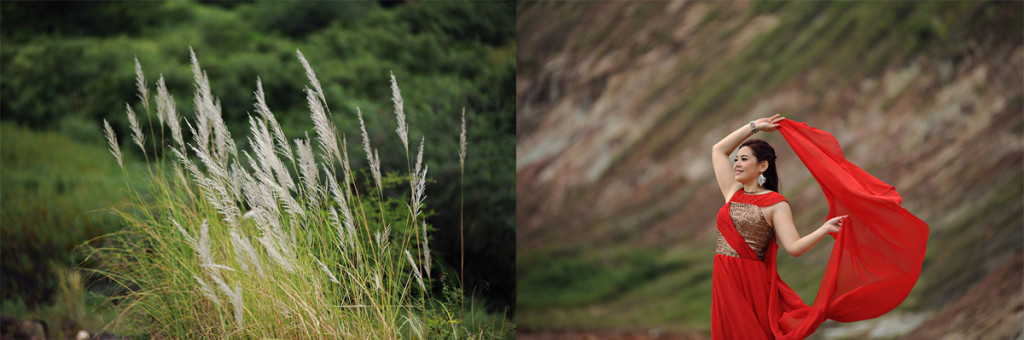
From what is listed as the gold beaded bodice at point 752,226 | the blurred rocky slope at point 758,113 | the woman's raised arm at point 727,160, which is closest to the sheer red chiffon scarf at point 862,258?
the gold beaded bodice at point 752,226

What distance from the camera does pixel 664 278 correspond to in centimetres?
468

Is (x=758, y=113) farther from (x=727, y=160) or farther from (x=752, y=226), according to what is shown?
(x=752, y=226)

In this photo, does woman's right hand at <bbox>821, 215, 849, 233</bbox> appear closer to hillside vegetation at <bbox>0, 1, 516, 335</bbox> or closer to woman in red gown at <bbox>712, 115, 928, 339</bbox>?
woman in red gown at <bbox>712, 115, 928, 339</bbox>

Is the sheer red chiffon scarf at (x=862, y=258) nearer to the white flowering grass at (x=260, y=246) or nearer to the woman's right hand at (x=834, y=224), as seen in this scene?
the woman's right hand at (x=834, y=224)

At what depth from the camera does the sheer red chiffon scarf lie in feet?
7.10

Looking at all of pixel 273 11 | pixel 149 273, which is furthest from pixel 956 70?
pixel 149 273

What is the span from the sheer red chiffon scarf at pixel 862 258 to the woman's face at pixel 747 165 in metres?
0.19

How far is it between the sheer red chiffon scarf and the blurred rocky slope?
227 cm

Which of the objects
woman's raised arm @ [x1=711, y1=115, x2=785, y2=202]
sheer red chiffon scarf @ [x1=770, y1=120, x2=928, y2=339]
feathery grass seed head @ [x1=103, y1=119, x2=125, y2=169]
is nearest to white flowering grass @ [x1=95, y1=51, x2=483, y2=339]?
feathery grass seed head @ [x1=103, y1=119, x2=125, y2=169]

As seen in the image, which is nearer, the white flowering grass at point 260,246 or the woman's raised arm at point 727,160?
the woman's raised arm at point 727,160

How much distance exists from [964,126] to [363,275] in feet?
12.1

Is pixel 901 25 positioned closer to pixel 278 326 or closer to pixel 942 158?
pixel 942 158

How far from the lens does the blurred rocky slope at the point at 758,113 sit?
4.15m

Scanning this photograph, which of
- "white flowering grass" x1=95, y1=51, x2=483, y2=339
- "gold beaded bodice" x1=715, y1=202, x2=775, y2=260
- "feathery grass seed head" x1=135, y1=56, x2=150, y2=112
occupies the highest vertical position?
"gold beaded bodice" x1=715, y1=202, x2=775, y2=260
